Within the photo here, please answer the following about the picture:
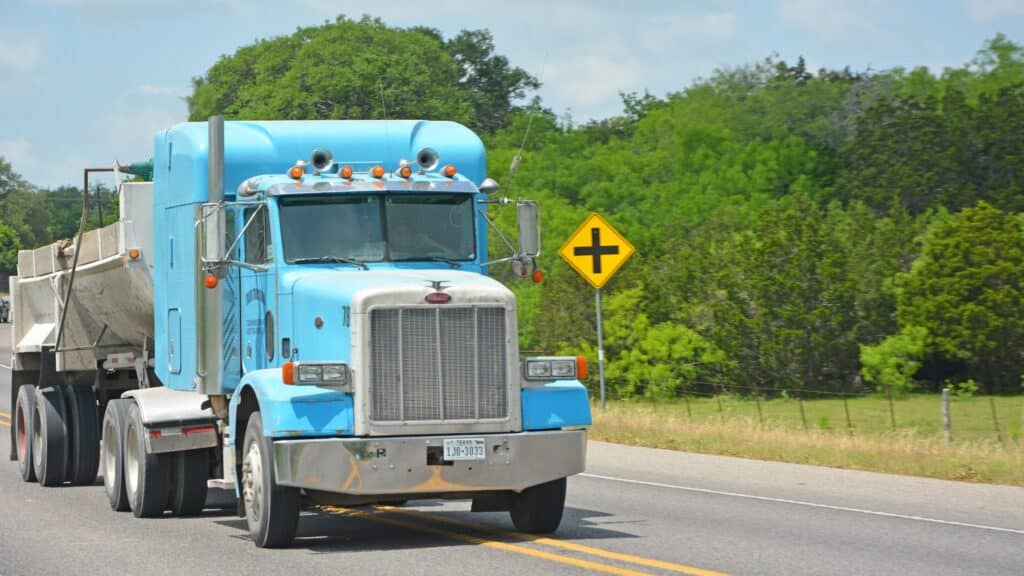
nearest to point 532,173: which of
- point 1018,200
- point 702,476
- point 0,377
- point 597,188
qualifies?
point 597,188

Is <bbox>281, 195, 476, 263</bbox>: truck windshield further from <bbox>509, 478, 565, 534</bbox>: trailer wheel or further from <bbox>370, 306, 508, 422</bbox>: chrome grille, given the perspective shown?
<bbox>509, 478, 565, 534</bbox>: trailer wheel

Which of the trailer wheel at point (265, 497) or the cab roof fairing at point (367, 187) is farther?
the cab roof fairing at point (367, 187)

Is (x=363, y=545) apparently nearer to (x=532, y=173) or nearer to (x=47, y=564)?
(x=47, y=564)

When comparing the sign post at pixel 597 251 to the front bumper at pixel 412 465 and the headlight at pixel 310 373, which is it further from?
the headlight at pixel 310 373

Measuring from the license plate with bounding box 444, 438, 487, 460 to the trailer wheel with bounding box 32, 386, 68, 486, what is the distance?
859 centimetres

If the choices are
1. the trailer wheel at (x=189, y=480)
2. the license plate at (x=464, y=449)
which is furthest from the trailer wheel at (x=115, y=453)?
the license plate at (x=464, y=449)

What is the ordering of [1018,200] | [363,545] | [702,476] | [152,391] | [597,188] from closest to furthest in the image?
[363,545] < [152,391] < [702,476] < [1018,200] < [597,188]

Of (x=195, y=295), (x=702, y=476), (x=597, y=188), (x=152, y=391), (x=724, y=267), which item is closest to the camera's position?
(x=195, y=295)

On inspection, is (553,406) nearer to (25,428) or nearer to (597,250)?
(25,428)

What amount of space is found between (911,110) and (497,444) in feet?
225

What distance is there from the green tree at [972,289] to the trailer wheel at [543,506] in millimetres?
48490

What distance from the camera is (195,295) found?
49.9ft

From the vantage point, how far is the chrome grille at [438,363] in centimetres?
1251

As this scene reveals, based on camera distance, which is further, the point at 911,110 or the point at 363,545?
the point at 911,110
